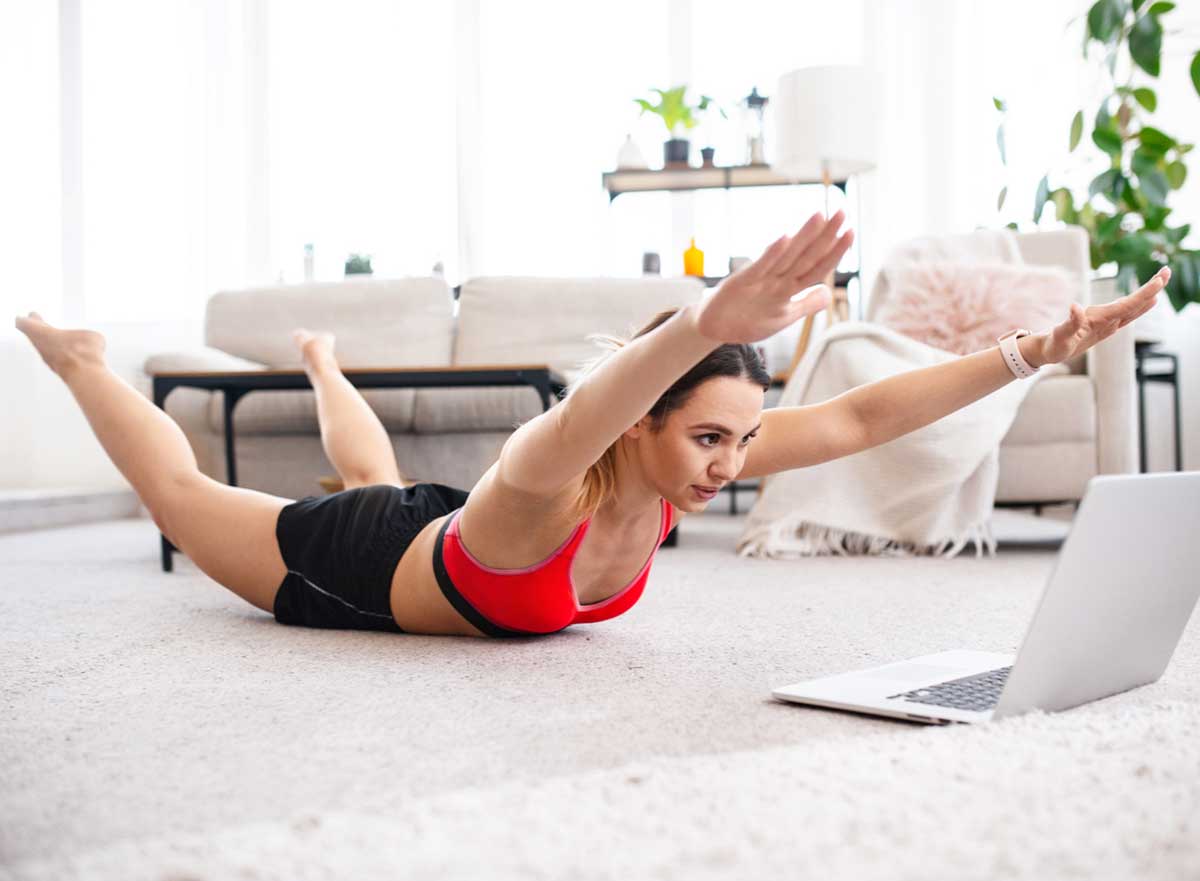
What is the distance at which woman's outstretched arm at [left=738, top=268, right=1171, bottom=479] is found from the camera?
127 centimetres

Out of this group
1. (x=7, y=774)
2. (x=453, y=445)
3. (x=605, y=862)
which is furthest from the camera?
(x=453, y=445)

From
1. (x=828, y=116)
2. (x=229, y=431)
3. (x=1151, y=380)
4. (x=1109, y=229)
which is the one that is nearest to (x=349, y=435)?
(x=229, y=431)

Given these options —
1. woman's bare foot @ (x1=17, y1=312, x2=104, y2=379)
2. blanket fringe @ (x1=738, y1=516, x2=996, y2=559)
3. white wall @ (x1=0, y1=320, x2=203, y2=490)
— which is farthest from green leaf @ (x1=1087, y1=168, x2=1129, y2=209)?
white wall @ (x1=0, y1=320, x2=203, y2=490)

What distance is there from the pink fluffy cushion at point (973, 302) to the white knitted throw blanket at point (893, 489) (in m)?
0.17

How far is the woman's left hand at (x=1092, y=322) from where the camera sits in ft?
4.12

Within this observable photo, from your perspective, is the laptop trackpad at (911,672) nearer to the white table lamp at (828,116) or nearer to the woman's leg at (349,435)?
the woman's leg at (349,435)

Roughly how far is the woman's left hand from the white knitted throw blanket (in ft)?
4.86

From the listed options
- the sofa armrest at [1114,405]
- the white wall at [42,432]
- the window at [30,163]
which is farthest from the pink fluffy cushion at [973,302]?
the window at [30,163]

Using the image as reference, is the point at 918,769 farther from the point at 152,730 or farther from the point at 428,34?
the point at 428,34

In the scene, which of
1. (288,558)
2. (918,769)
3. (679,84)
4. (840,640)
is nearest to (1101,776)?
(918,769)

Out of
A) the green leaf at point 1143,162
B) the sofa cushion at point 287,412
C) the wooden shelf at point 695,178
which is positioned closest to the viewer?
the sofa cushion at point 287,412

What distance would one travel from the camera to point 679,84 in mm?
5684

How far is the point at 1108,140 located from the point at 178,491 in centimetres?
358

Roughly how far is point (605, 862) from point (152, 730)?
0.64 metres
